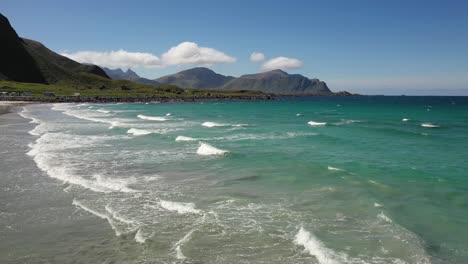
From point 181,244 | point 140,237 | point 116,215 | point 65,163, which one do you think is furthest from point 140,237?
point 65,163

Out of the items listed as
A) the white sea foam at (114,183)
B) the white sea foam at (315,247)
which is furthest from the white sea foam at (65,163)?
the white sea foam at (315,247)

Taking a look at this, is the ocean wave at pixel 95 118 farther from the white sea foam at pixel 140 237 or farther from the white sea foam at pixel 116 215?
the white sea foam at pixel 140 237

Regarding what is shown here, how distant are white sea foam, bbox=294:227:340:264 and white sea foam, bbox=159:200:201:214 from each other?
4803mm

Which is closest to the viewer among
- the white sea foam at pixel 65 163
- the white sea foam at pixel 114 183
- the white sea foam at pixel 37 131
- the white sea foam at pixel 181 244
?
the white sea foam at pixel 181 244

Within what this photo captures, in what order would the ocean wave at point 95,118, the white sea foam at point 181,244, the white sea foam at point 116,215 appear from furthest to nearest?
1. the ocean wave at point 95,118
2. the white sea foam at point 116,215
3. the white sea foam at point 181,244

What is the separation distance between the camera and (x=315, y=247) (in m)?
12.9

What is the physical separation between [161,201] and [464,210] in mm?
13455

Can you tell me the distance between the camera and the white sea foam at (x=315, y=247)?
12.0m

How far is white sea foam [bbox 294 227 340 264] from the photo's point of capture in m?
12.0

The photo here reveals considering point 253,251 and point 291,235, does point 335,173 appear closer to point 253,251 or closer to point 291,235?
point 291,235

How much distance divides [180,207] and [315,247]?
6.69 meters

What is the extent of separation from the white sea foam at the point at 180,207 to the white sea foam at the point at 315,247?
480cm

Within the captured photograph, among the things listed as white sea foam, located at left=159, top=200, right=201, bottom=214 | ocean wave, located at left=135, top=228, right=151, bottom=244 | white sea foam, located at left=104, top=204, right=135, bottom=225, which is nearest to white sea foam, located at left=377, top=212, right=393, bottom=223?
white sea foam, located at left=159, top=200, right=201, bottom=214

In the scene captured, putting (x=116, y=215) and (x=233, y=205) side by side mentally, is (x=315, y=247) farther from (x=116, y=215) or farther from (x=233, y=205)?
(x=116, y=215)
